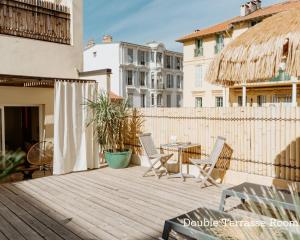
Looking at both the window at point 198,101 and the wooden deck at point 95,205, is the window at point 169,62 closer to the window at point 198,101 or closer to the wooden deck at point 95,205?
the window at point 198,101

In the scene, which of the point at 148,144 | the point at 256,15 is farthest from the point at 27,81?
the point at 256,15

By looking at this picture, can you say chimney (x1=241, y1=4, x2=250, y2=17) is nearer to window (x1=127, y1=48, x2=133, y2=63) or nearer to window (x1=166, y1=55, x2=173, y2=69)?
window (x1=127, y1=48, x2=133, y2=63)

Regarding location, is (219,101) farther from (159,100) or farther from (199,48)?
(159,100)

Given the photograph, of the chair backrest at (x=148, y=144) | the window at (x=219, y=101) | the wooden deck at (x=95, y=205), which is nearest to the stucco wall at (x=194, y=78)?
the window at (x=219, y=101)

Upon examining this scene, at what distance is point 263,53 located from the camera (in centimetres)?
371

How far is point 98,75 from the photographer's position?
9.80 metres

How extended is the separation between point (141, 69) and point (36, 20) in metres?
33.2

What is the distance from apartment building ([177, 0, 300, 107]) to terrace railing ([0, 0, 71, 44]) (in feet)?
50.4

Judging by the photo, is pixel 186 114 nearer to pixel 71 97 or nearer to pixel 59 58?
pixel 71 97

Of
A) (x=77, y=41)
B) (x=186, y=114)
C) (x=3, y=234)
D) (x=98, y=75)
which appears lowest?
(x=3, y=234)

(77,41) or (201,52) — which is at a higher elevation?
(201,52)

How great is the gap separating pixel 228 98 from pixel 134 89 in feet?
58.0

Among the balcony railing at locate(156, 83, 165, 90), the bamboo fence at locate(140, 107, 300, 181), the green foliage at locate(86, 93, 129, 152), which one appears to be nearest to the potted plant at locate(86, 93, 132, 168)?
the green foliage at locate(86, 93, 129, 152)

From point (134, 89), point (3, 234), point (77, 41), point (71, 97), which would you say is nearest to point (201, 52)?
point (134, 89)
